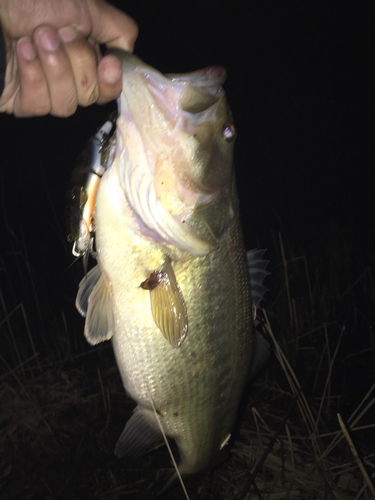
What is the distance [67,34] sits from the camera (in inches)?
46.0

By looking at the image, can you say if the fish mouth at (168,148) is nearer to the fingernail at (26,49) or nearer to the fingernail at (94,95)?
the fingernail at (94,95)

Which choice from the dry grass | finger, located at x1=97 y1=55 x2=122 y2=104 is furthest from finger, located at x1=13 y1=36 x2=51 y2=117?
the dry grass

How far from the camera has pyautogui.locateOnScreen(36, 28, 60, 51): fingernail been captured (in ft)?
3.68

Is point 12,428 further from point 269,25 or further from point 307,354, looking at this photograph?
point 269,25

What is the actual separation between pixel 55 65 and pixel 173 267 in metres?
0.83

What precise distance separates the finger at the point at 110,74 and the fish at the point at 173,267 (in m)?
0.03

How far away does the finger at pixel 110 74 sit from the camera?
1.15 meters

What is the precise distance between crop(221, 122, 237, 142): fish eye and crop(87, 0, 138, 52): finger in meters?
0.51

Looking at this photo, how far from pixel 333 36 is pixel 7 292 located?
19.1m

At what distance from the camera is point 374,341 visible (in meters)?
3.03

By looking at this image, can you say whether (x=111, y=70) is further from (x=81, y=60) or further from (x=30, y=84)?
(x=30, y=84)

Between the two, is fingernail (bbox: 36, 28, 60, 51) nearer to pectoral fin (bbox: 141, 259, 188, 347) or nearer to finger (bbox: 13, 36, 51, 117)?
finger (bbox: 13, 36, 51, 117)

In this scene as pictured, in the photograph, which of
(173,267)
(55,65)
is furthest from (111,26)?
(173,267)

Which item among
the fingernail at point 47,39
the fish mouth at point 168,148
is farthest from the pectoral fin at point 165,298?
the fingernail at point 47,39
